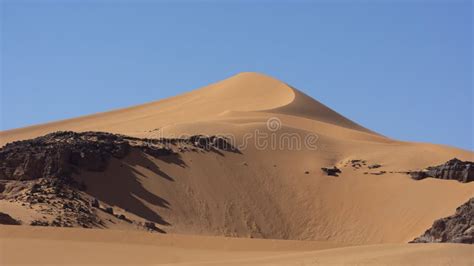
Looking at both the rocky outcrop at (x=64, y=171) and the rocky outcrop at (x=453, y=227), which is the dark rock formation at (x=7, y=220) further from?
the rocky outcrop at (x=453, y=227)

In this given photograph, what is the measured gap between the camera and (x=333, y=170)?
3859 centimetres

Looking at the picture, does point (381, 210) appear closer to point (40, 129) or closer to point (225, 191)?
point (225, 191)

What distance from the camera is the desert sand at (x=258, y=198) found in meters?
23.2

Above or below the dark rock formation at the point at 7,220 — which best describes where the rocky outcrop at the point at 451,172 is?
above

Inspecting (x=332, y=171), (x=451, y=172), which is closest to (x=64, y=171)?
(x=332, y=171)

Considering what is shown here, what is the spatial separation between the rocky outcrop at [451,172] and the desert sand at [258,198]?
1.44 feet

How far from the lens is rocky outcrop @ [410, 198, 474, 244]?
2975cm

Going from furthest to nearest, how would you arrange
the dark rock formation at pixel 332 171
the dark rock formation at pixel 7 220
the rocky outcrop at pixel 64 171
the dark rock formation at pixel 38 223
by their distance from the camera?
the dark rock formation at pixel 332 171
the rocky outcrop at pixel 64 171
the dark rock formation at pixel 38 223
the dark rock formation at pixel 7 220

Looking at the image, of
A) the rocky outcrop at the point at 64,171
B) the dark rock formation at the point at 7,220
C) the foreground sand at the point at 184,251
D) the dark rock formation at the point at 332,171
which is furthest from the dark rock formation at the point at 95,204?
the dark rock formation at the point at 332,171

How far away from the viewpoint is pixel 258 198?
36.2 meters

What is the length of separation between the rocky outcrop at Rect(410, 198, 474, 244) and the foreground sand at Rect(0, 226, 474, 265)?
623 cm

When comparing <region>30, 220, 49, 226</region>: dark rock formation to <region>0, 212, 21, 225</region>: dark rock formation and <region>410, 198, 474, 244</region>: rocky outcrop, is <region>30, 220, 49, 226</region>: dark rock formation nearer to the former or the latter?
<region>0, 212, 21, 225</region>: dark rock formation

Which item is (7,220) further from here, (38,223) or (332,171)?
(332,171)

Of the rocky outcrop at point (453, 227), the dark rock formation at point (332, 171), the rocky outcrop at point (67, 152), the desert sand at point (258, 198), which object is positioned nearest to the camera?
the desert sand at point (258, 198)
